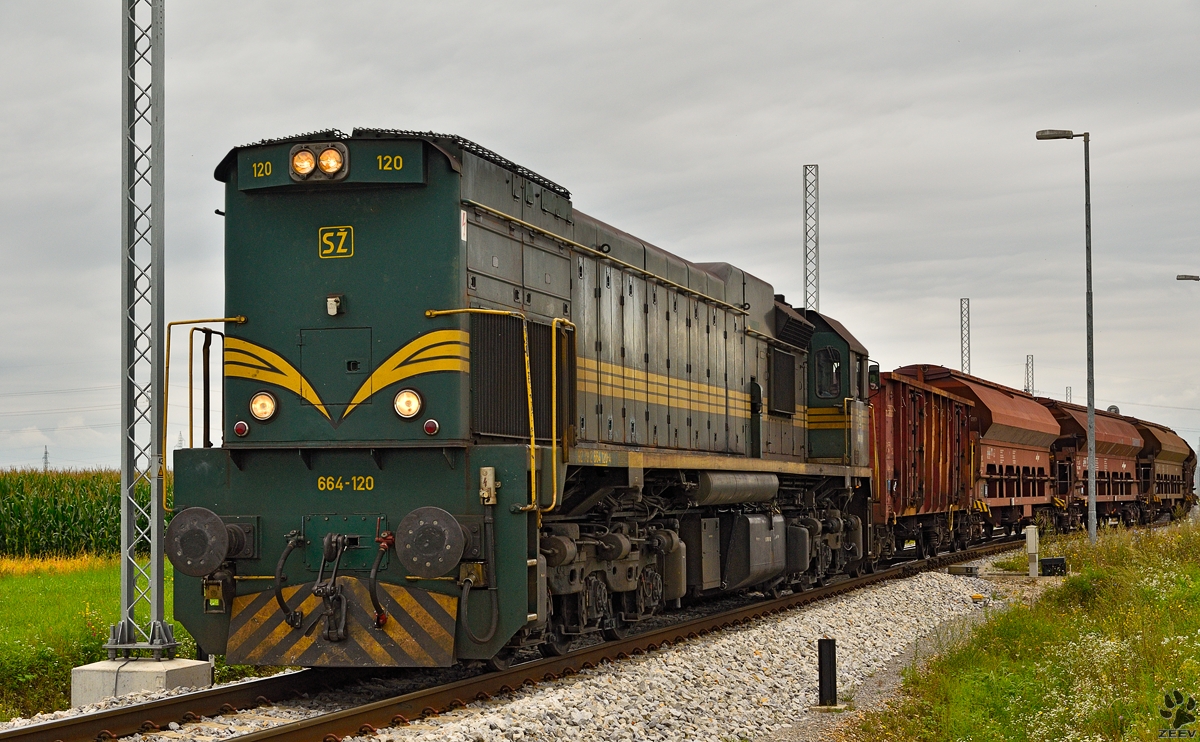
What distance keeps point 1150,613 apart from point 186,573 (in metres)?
9.18

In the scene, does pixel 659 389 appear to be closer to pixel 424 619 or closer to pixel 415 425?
pixel 415 425

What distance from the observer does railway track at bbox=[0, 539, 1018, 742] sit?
23.6 feet

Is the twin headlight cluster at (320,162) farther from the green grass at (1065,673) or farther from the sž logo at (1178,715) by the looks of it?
the sž logo at (1178,715)

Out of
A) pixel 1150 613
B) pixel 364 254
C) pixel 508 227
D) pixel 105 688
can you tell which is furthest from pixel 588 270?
pixel 1150 613

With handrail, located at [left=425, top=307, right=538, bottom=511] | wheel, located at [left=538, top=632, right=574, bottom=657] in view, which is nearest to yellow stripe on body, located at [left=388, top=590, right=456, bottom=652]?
handrail, located at [left=425, top=307, right=538, bottom=511]

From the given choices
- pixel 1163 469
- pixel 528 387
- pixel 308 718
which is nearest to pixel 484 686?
pixel 308 718

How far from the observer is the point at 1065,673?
923cm

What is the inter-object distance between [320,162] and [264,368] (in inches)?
64.3

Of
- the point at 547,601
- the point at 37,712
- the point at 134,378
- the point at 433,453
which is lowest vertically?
the point at 37,712

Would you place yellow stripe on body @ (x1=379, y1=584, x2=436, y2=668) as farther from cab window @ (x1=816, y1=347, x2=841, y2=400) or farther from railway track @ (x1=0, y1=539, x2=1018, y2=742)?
cab window @ (x1=816, y1=347, x2=841, y2=400)

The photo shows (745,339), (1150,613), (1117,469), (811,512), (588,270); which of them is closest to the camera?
(588,270)

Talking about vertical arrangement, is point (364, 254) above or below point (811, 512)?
above

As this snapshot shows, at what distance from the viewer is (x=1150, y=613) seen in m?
12.2

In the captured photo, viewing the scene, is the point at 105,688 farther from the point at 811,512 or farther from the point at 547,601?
the point at 811,512
